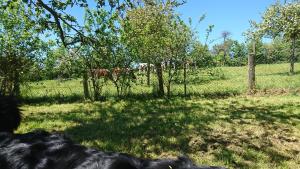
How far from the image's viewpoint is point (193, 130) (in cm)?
759

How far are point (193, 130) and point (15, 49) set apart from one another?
835cm

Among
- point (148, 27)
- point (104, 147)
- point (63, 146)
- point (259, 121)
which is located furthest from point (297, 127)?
point (148, 27)

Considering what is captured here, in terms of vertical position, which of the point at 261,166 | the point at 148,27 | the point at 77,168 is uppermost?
the point at 148,27

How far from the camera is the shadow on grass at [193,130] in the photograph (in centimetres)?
628

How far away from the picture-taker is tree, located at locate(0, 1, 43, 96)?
13070mm

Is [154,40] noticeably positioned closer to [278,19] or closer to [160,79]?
[160,79]

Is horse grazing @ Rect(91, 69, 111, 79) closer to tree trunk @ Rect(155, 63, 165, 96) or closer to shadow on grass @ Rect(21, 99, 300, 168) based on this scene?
tree trunk @ Rect(155, 63, 165, 96)

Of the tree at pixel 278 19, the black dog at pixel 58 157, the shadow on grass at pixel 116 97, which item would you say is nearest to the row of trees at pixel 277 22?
the tree at pixel 278 19

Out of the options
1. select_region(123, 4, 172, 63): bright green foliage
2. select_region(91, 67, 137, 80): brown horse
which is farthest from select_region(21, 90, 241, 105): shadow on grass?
select_region(123, 4, 172, 63): bright green foliage

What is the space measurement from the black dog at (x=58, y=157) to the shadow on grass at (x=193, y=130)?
344cm

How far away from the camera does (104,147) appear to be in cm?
670

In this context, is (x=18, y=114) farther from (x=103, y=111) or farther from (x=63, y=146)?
(x=103, y=111)

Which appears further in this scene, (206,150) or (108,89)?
(108,89)

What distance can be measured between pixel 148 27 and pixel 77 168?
12602mm
